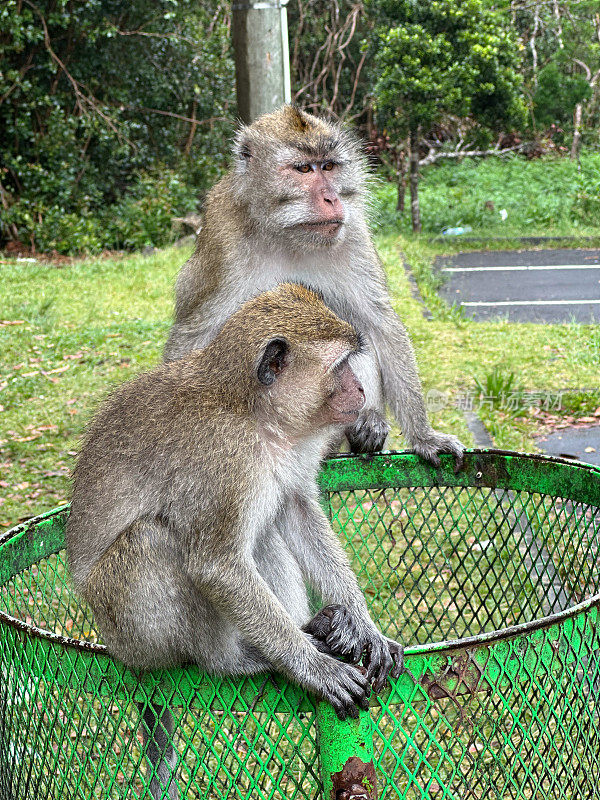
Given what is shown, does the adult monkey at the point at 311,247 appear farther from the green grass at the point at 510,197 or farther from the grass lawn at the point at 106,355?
the green grass at the point at 510,197

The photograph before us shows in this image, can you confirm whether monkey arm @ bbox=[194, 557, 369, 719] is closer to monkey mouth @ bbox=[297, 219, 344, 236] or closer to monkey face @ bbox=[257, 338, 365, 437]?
monkey face @ bbox=[257, 338, 365, 437]

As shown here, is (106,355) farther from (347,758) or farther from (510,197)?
(510,197)

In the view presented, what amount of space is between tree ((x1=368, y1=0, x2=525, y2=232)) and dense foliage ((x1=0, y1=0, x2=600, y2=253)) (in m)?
0.02

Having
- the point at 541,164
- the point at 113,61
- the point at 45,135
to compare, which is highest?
the point at 113,61

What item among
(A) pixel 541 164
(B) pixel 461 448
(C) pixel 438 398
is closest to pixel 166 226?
(A) pixel 541 164

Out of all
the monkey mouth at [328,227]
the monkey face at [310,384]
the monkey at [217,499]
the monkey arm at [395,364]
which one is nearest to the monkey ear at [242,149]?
the monkey mouth at [328,227]

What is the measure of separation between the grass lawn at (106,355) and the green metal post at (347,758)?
2756 mm

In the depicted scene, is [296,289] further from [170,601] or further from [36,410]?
[36,410]

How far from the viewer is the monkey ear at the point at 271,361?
2.03 metres

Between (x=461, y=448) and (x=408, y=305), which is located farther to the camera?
(x=408, y=305)

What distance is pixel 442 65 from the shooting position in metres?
11.7

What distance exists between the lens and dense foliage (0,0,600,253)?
38.8 ft

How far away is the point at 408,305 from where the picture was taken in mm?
8320

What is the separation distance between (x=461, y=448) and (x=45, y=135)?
37.7 feet
